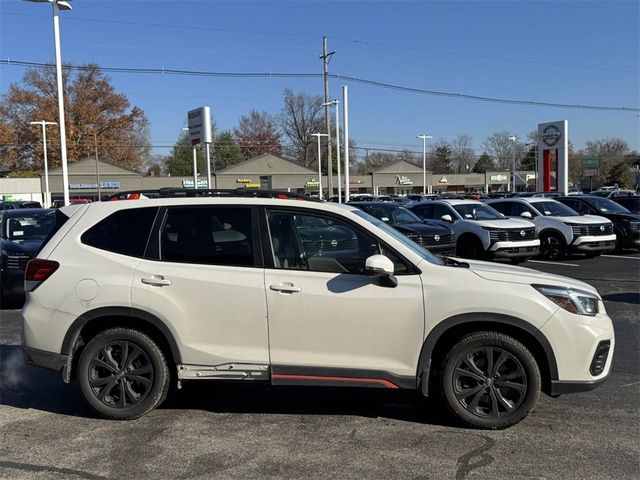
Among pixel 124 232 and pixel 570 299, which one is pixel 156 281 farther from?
pixel 570 299

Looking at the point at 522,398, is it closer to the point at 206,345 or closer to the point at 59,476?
the point at 206,345

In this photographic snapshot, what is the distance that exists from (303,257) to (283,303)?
1.40 ft

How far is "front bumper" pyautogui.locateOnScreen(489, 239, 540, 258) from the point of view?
14164mm

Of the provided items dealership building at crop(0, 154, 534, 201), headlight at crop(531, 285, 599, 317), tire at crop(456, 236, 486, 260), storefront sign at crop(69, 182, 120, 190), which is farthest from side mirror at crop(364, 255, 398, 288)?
storefront sign at crop(69, 182, 120, 190)

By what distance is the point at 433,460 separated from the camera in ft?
12.7

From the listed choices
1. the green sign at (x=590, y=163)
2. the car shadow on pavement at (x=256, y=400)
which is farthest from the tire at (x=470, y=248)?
the green sign at (x=590, y=163)

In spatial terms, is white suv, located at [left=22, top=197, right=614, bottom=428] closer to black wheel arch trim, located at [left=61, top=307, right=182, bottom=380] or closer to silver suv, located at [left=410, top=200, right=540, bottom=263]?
black wheel arch trim, located at [left=61, top=307, right=182, bottom=380]

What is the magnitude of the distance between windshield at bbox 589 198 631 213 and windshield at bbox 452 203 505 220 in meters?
3.60

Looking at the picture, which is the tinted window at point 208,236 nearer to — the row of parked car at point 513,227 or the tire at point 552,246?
Answer: the row of parked car at point 513,227

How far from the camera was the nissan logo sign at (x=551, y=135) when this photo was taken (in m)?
29.4

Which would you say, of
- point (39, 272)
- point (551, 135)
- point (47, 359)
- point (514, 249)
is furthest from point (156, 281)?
point (551, 135)

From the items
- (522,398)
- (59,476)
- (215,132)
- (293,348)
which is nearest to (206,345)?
(293,348)

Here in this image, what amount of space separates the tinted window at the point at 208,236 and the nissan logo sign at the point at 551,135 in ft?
92.1

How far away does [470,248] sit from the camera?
15.0 metres
